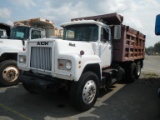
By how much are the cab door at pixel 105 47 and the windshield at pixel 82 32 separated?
1.00 ft

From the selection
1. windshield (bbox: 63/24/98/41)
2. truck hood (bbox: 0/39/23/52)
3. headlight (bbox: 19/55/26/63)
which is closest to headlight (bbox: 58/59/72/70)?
headlight (bbox: 19/55/26/63)

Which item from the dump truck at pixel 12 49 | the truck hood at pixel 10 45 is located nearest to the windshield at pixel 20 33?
the dump truck at pixel 12 49

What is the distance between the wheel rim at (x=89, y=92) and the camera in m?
4.68

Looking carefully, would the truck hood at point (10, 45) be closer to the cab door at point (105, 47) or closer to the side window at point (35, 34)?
the side window at point (35, 34)

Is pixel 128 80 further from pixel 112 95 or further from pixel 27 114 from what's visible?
pixel 27 114

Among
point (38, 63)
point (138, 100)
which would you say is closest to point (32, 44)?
point (38, 63)

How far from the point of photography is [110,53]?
662cm

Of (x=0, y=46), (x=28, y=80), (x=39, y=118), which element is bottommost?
(x=39, y=118)

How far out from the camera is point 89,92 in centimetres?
481

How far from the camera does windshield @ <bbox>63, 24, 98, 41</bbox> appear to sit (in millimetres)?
5715

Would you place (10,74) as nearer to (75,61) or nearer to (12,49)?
(12,49)

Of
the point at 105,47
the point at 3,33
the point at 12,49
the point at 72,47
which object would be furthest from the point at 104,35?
the point at 3,33

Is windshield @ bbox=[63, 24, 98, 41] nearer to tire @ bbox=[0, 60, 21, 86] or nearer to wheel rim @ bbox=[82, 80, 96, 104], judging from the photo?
wheel rim @ bbox=[82, 80, 96, 104]

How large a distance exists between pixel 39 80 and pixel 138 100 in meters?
3.44
